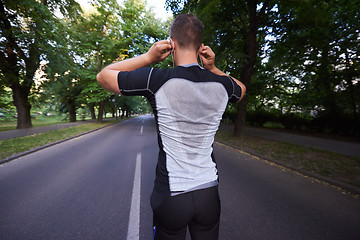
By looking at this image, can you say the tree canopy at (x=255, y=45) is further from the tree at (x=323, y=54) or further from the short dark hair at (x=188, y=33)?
the short dark hair at (x=188, y=33)

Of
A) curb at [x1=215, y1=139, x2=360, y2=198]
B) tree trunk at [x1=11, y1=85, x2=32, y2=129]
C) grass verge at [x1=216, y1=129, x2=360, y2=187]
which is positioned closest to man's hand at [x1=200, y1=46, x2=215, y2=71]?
curb at [x1=215, y1=139, x2=360, y2=198]

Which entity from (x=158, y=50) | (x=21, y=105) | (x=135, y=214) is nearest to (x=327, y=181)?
(x=135, y=214)

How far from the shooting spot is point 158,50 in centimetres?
103

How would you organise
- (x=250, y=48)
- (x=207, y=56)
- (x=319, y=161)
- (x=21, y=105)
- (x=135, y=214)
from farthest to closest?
(x=21, y=105), (x=250, y=48), (x=319, y=161), (x=135, y=214), (x=207, y=56)

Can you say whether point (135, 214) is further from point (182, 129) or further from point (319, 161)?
point (319, 161)

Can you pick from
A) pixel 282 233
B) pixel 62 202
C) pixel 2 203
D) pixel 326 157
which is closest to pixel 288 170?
pixel 326 157

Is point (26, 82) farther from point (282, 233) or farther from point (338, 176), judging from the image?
point (338, 176)

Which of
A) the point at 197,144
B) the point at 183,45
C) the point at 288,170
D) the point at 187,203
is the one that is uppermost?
the point at 183,45

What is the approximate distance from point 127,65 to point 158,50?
27cm

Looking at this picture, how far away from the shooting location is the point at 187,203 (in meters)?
0.91

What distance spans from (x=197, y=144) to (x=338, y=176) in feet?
18.7

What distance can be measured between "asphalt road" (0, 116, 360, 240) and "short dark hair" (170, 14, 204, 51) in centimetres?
263

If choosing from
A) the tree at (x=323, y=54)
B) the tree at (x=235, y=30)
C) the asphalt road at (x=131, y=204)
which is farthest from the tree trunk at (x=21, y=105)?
the tree at (x=323, y=54)

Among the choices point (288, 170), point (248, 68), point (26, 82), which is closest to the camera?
point (288, 170)
